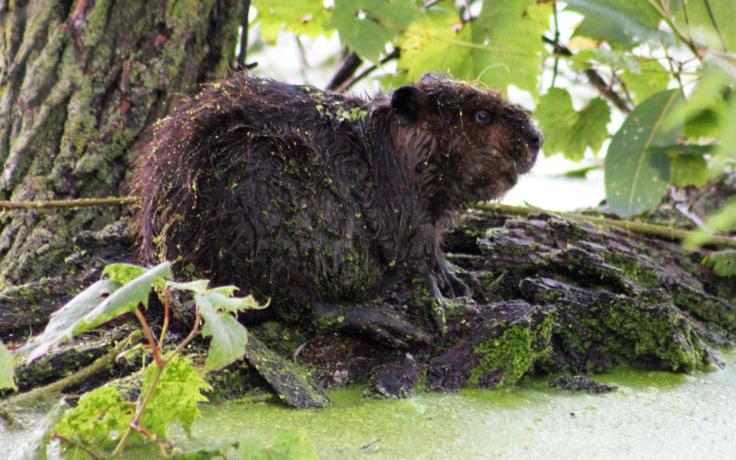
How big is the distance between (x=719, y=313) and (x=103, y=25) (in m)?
2.59

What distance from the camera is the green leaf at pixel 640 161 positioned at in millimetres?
3219

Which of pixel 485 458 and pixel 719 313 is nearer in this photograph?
pixel 485 458

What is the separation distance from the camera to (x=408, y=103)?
2.84 m

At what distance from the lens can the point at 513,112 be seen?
2900 millimetres

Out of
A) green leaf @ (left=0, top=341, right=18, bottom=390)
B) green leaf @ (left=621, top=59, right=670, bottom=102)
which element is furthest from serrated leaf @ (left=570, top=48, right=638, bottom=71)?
green leaf @ (left=0, top=341, right=18, bottom=390)

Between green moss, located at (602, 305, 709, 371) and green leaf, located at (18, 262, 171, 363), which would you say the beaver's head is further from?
green leaf, located at (18, 262, 171, 363)

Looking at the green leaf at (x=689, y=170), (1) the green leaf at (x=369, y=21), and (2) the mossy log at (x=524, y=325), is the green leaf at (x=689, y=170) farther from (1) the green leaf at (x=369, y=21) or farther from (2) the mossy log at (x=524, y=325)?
(1) the green leaf at (x=369, y=21)

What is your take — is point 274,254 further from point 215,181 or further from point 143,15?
point 143,15

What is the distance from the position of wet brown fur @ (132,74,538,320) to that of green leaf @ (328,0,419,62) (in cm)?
69

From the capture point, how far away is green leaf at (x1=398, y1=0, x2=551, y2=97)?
12.3ft

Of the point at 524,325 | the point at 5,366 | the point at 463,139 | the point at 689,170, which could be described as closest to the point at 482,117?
the point at 463,139

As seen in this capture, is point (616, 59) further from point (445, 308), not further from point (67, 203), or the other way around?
point (67, 203)

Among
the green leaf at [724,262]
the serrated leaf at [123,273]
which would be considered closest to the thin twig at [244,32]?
the serrated leaf at [123,273]

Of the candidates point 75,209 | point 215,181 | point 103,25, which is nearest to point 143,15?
point 103,25
